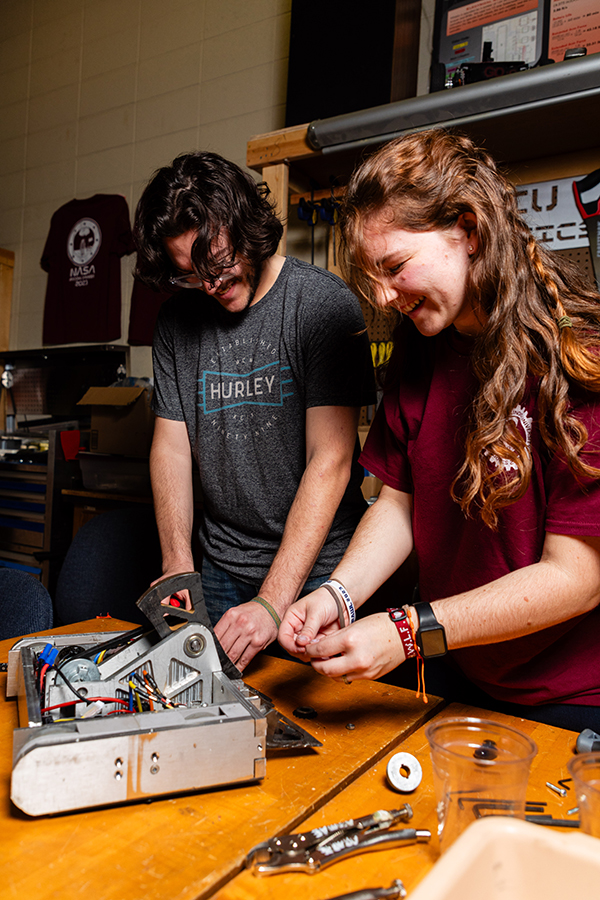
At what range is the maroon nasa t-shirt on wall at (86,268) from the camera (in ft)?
11.7

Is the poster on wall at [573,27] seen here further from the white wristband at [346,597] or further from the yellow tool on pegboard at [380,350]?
the white wristband at [346,597]

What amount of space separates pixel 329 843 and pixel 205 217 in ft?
3.85

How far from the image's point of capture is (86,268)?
3703 mm

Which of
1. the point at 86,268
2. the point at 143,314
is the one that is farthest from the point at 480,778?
the point at 86,268

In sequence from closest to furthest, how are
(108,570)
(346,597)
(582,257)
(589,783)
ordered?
(589,783), (346,597), (108,570), (582,257)

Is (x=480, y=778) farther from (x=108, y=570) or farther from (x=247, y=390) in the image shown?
(x=108, y=570)

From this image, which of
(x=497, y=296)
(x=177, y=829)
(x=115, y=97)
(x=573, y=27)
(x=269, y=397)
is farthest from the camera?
(x=115, y=97)

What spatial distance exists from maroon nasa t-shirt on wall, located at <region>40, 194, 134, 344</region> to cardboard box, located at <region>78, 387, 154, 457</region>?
2.79 ft

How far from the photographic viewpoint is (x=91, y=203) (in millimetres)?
3674

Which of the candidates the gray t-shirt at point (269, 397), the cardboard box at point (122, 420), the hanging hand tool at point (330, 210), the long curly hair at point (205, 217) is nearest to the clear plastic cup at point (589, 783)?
the gray t-shirt at point (269, 397)

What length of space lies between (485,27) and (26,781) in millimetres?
2560

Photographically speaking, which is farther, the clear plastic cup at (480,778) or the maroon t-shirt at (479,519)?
the maroon t-shirt at (479,519)

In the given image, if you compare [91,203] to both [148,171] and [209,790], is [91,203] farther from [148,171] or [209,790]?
[209,790]

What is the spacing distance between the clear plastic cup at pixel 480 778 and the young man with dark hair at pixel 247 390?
633 mm
